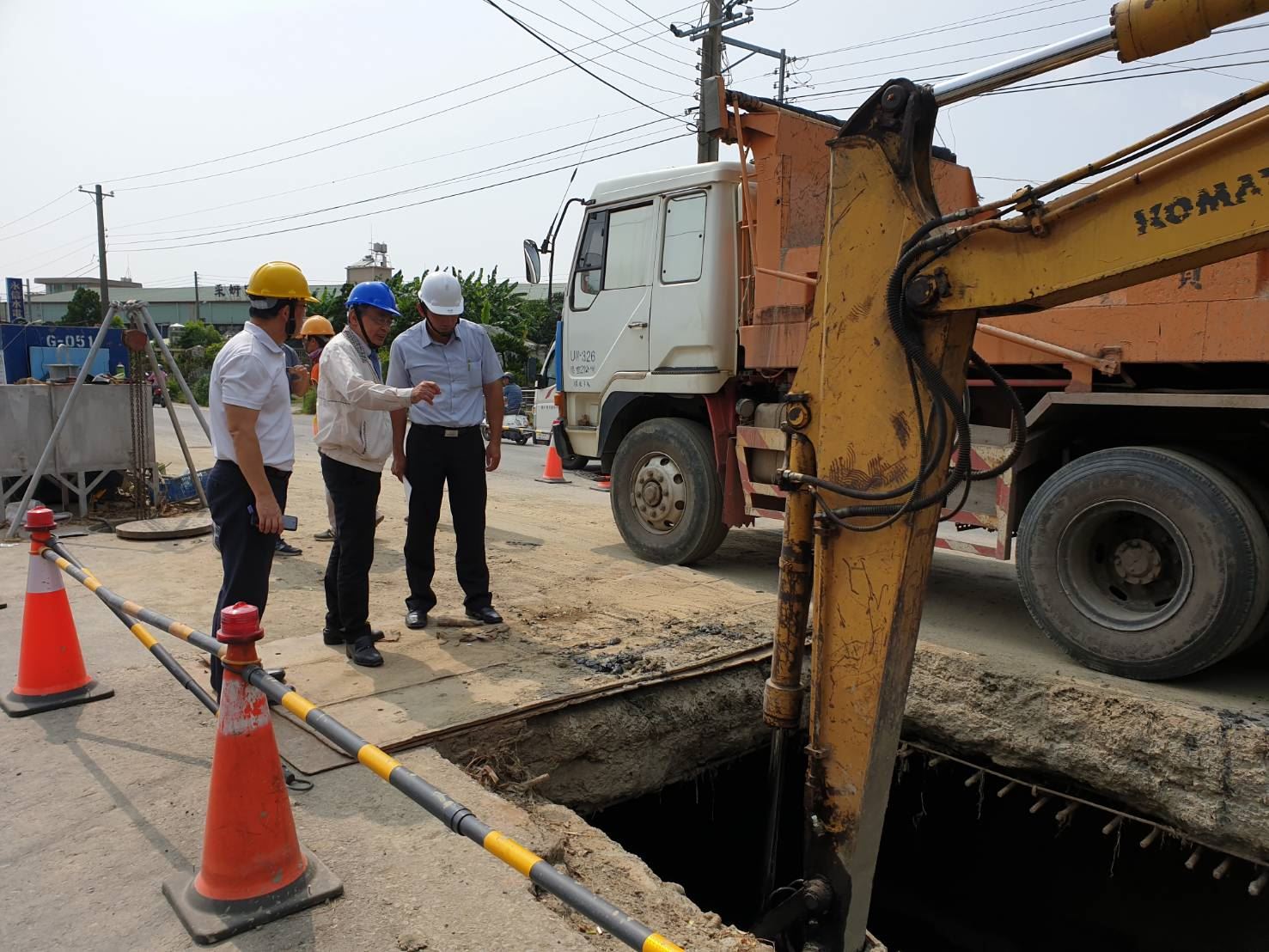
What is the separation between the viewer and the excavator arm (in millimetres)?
1896

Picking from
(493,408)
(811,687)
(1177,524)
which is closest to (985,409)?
(1177,524)

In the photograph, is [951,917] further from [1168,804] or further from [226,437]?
[226,437]

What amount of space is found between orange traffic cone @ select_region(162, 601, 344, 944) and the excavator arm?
1.36 meters

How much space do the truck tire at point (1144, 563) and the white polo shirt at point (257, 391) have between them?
11.9 ft

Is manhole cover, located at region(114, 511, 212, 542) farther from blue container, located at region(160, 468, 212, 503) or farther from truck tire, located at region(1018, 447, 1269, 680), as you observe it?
truck tire, located at region(1018, 447, 1269, 680)

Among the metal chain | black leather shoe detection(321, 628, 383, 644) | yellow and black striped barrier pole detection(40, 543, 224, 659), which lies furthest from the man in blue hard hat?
the metal chain

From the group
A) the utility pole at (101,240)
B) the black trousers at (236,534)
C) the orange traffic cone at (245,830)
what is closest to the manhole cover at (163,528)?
the black trousers at (236,534)

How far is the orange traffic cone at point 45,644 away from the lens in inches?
147

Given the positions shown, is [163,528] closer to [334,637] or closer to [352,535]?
[334,637]

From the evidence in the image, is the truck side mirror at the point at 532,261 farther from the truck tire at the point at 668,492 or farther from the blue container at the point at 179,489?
the blue container at the point at 179,489

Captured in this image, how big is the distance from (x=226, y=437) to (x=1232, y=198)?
134 inches

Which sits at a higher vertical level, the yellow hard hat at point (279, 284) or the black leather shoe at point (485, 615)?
the yellow hard hat at point (279, 284)

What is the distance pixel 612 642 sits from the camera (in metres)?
4.75

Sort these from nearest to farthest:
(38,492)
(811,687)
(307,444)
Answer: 1. (811,687)
2. (38,492)
3. (307,444)
